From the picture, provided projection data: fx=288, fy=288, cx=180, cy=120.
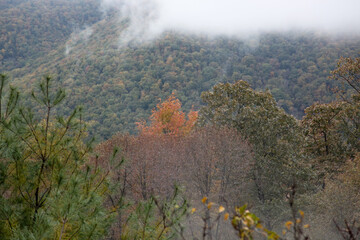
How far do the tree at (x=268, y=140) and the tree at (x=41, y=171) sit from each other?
10688 millimetres

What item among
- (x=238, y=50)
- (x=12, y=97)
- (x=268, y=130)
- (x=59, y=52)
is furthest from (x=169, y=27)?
(x=12, y=97)

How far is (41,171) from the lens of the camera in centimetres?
470

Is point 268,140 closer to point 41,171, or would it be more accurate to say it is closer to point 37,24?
point 41,171

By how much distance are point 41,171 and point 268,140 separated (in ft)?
38.9

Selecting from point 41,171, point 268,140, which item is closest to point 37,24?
point 268,140

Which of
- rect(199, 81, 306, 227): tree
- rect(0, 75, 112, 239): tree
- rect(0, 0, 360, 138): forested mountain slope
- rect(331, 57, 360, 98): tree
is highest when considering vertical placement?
rect(0, 75, 112, 239): tree

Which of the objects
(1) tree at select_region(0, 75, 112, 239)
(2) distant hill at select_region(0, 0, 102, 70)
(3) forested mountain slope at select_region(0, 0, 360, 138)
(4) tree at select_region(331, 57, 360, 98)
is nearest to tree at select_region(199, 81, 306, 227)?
(4) tree at select_region(331, 57, 360, 98)

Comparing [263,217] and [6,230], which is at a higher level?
[6,230]

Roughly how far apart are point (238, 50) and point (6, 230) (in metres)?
70.9

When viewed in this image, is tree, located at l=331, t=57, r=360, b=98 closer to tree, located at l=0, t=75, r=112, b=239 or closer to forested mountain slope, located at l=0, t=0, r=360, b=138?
tree, located at l=0, t=75, r=112, b=239

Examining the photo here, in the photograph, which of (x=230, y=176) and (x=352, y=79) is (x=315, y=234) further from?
(x=352, y=79)

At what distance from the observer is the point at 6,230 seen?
172 inches

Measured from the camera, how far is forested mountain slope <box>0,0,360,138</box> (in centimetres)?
4709

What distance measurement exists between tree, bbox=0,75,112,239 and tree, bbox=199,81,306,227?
35.1 ft
